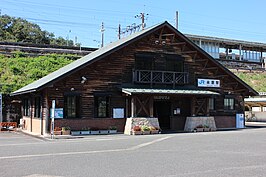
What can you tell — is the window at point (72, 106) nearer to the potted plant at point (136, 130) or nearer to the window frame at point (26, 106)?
the potted plant at point (136, 130)

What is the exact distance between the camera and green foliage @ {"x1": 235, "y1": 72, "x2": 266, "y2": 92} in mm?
45322

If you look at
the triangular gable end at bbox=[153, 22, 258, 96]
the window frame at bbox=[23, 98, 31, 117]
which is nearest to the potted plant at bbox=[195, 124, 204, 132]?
the triangular gable end at bbox=[153, 22, 258, 96]

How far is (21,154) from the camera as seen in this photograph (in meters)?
12.7

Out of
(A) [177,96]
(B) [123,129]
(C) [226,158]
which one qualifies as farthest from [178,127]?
(C) [226,158]

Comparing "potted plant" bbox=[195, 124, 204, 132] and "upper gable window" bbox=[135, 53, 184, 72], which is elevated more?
"upper gable window" bbox=[135, 53, 184, 72]

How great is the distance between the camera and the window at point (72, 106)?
21781mm

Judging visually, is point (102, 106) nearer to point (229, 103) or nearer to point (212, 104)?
point (212, 104)

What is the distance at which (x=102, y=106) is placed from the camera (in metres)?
22.9

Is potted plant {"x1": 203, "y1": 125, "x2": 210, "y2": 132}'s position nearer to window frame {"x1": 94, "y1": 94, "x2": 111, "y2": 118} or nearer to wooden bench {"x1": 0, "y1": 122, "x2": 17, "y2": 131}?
window frame {"x1": 94, "y1": 94, "x2": 111, "y2": 118}

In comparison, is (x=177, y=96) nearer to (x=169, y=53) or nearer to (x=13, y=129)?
(x=169, y=53)

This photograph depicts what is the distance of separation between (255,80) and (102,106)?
97.9ft

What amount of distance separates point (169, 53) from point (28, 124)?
35.5ft

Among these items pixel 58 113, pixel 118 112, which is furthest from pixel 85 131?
pixel 118 112

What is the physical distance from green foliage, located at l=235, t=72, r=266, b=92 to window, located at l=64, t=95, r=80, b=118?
2861cm
